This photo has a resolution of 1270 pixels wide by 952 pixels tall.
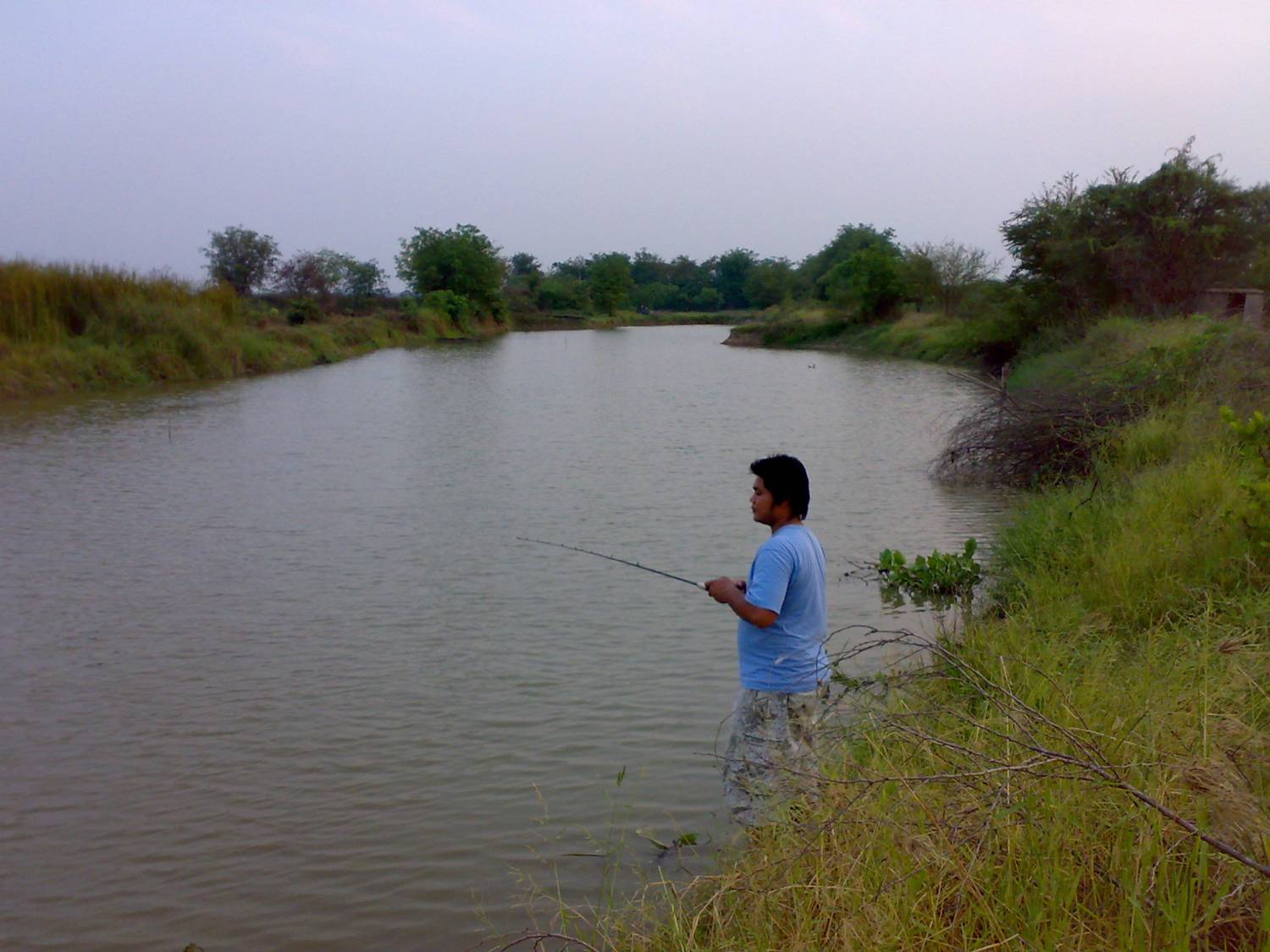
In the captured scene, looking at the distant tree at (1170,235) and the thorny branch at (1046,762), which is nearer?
the thorny branch at (1046,762)

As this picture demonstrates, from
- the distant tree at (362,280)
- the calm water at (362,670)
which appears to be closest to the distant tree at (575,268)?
the distant tree at (362,280)

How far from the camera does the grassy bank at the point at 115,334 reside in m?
27.5

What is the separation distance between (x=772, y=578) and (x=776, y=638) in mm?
283

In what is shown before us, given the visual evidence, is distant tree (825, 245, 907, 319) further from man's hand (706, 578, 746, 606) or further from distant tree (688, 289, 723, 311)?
distant tree (688, 289, 723, 311)

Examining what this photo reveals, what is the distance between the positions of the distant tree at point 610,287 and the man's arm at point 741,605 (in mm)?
112323

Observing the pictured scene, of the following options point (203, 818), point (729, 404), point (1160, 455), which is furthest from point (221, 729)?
point (729, 404)

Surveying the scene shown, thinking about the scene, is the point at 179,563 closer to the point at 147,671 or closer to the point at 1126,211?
the point at 147,671

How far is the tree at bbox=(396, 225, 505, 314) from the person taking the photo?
83.2m

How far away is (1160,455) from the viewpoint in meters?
9.83

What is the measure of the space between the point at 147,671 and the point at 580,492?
7.37 metres

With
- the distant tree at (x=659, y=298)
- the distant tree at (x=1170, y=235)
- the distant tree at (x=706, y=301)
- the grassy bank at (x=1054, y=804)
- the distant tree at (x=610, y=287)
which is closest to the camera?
the grassy bank at (x=1054, y=804)

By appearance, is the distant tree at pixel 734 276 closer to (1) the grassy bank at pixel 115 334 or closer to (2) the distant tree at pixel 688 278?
(2) the distant tree at pixel 688 278

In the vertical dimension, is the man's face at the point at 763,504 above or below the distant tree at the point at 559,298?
above

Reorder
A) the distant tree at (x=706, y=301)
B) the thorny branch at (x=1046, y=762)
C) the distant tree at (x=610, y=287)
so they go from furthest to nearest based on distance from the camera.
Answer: the distant tree at (x=706, y=301) → the distant tree at (x=610, y=287) → the thorny branch at (x=1046, y=762)
